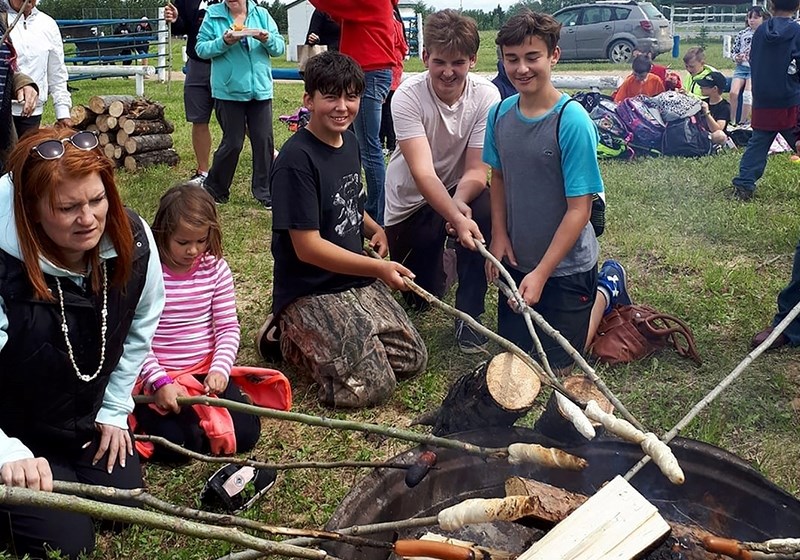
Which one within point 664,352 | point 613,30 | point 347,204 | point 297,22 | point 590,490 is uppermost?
point 297,22

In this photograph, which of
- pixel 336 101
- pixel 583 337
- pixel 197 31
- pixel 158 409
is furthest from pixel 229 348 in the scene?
pixel 197 31

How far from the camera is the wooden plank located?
1.74 m

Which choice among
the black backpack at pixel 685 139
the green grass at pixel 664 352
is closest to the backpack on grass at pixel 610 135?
the black backpack at pixel 685 139

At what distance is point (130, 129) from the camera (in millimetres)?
7625

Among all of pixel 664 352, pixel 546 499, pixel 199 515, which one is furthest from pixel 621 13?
pixel 199 515

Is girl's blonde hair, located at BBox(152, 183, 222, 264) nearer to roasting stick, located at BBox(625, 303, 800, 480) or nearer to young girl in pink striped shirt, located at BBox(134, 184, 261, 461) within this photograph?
young girl in pink striped shirt, located at BBox(134, 184, 261, 461)

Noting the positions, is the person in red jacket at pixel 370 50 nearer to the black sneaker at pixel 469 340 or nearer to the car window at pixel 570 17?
the black sneaker at pixel 469 340

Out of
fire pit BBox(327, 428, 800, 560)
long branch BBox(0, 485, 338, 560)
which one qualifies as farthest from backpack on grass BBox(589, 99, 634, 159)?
long branch BBox(0, 485, 338, 560)

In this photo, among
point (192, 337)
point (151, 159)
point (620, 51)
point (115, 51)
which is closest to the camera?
point (192, 337)

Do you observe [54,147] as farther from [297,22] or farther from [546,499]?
[297,22]

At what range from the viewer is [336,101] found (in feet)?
10.6

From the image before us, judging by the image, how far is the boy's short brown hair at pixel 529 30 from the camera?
3113 millimetres

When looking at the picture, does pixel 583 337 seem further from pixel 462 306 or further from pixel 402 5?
pixel 402 5

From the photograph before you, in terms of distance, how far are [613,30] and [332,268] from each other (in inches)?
732
